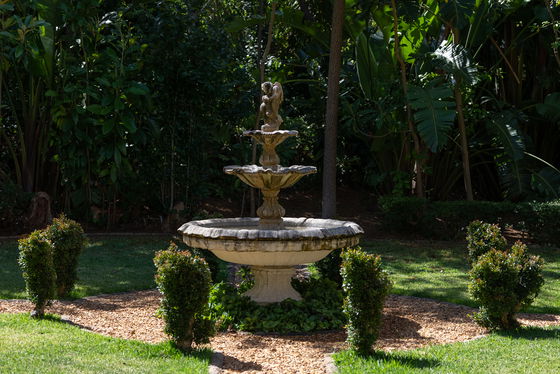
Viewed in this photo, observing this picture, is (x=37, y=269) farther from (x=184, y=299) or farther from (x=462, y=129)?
(x=462, y=129)

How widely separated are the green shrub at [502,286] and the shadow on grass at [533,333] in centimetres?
11

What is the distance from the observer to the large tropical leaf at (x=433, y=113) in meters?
13.5

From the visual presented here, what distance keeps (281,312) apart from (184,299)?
179 cm

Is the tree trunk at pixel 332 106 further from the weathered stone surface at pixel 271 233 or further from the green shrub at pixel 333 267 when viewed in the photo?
the weathered stone surface at pixel 271 233

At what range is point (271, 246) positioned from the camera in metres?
7.60

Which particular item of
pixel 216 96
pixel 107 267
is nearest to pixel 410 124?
pixel 216 96

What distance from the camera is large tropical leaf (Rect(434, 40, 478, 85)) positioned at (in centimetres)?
1353

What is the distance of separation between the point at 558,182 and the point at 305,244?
8.61 metres

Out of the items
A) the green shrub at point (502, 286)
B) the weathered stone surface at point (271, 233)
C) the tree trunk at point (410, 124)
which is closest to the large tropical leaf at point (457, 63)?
the tree trunk at point (410, 124)

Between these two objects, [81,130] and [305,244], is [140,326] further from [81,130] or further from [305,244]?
[81,130]

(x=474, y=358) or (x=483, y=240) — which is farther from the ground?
(x=483, y=240)

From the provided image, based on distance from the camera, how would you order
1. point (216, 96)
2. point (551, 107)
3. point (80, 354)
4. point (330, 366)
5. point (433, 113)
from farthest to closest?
point (216, 96)
point (551, 107)
point (433, 113)
point (80, 354)
point (330, 366)

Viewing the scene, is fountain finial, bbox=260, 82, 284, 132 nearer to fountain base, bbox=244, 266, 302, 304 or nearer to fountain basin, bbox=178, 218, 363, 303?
fountain basin, bbox=178, 218, 363, 303

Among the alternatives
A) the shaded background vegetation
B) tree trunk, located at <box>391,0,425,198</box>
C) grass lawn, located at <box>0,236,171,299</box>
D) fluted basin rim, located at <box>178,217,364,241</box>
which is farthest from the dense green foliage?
tree trunk, located at <box>391,0,425,198</box>
